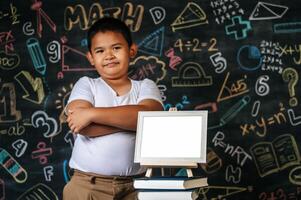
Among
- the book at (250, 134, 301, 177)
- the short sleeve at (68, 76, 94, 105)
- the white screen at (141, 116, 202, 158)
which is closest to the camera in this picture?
the white screen at (141, 116, 202, 158)

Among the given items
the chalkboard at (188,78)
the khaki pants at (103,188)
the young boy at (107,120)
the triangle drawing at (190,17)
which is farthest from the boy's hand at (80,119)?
the triangle drawing at (190,17)

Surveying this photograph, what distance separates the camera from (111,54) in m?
2.29

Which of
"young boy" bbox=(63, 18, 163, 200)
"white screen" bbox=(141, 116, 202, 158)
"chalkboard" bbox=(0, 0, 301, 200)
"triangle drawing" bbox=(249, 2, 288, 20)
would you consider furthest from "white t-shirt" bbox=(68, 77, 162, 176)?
"triangle drawing" bbox=(249, 2, 288, 20)

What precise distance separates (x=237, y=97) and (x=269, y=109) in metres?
0.19

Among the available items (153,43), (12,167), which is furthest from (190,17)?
(12,167)

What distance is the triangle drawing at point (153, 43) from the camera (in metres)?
3.60

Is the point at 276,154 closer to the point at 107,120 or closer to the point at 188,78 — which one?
the point at 188,78

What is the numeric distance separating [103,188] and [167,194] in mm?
261

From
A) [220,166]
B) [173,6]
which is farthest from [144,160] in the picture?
[173,6]

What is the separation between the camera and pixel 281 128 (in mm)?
3482

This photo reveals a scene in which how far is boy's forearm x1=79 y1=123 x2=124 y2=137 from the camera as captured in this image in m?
2.21

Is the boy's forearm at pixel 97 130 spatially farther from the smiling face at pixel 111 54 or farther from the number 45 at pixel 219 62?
the number 45 at pixel 219 62

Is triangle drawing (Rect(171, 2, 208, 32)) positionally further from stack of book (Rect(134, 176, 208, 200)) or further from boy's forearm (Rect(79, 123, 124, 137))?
stack of book (Rect(134, 176, 208, 200))

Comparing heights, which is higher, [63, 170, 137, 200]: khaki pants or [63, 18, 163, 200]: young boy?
[63, 18, 163, 200]: young boy
